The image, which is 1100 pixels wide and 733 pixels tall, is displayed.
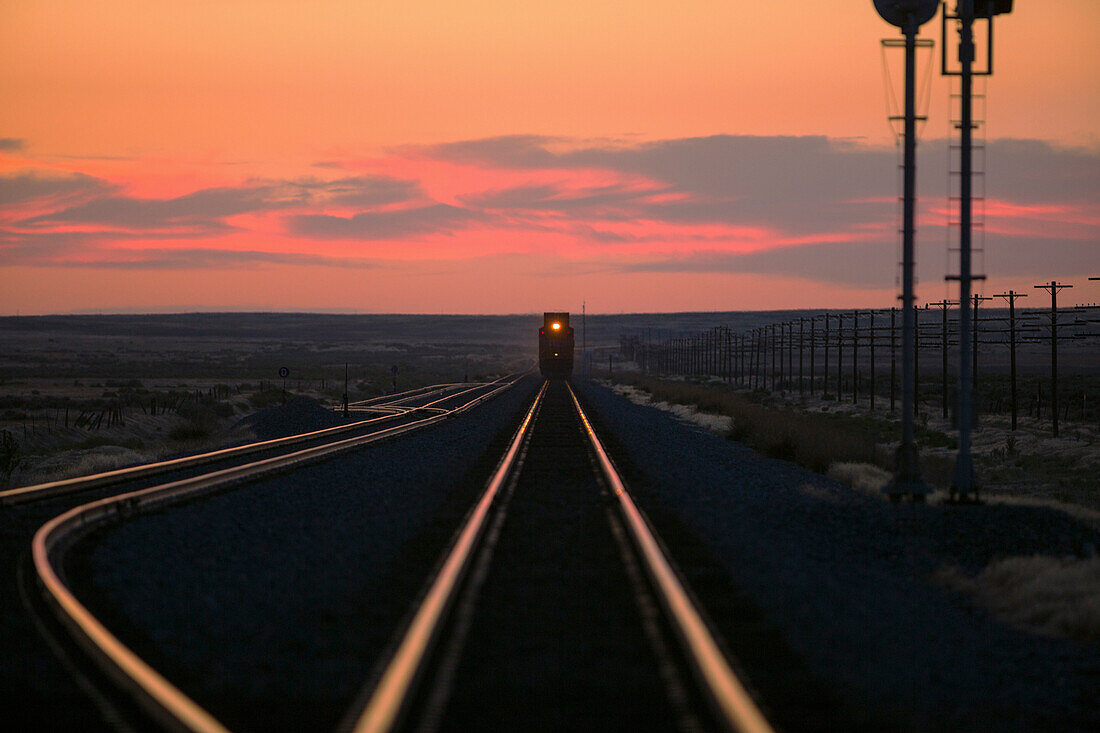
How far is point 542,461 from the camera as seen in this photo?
20.5 meters

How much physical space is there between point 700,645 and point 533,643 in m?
1.16

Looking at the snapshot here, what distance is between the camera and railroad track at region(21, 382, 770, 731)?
17.4ft

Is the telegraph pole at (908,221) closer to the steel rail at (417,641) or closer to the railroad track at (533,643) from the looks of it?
the railroad track at (533,643)

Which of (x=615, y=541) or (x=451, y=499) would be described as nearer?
(x=615, y=541)

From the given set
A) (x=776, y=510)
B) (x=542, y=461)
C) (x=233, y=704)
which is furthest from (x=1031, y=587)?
(x=542, y=461)

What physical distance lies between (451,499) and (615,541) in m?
4.45

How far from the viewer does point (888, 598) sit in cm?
872

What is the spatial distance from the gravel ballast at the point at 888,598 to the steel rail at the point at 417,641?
1977mm

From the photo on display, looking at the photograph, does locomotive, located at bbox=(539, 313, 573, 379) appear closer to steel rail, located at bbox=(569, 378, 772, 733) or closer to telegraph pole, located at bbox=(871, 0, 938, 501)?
telegraph pole, located at bbox=(871, 0, 938, 501)

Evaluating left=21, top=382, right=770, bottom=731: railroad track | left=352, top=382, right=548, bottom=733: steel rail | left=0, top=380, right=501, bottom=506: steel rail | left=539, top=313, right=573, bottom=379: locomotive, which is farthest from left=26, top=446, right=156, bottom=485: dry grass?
left=539, top=313, right=573, bottom=379: locomotive

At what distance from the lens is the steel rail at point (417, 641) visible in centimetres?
503

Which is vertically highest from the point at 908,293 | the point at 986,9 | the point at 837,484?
the point at 986,9

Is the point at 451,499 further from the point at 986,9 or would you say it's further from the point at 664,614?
the point at 986,9

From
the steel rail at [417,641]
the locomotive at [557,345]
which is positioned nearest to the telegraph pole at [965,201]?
the steel rail at [417,641]
